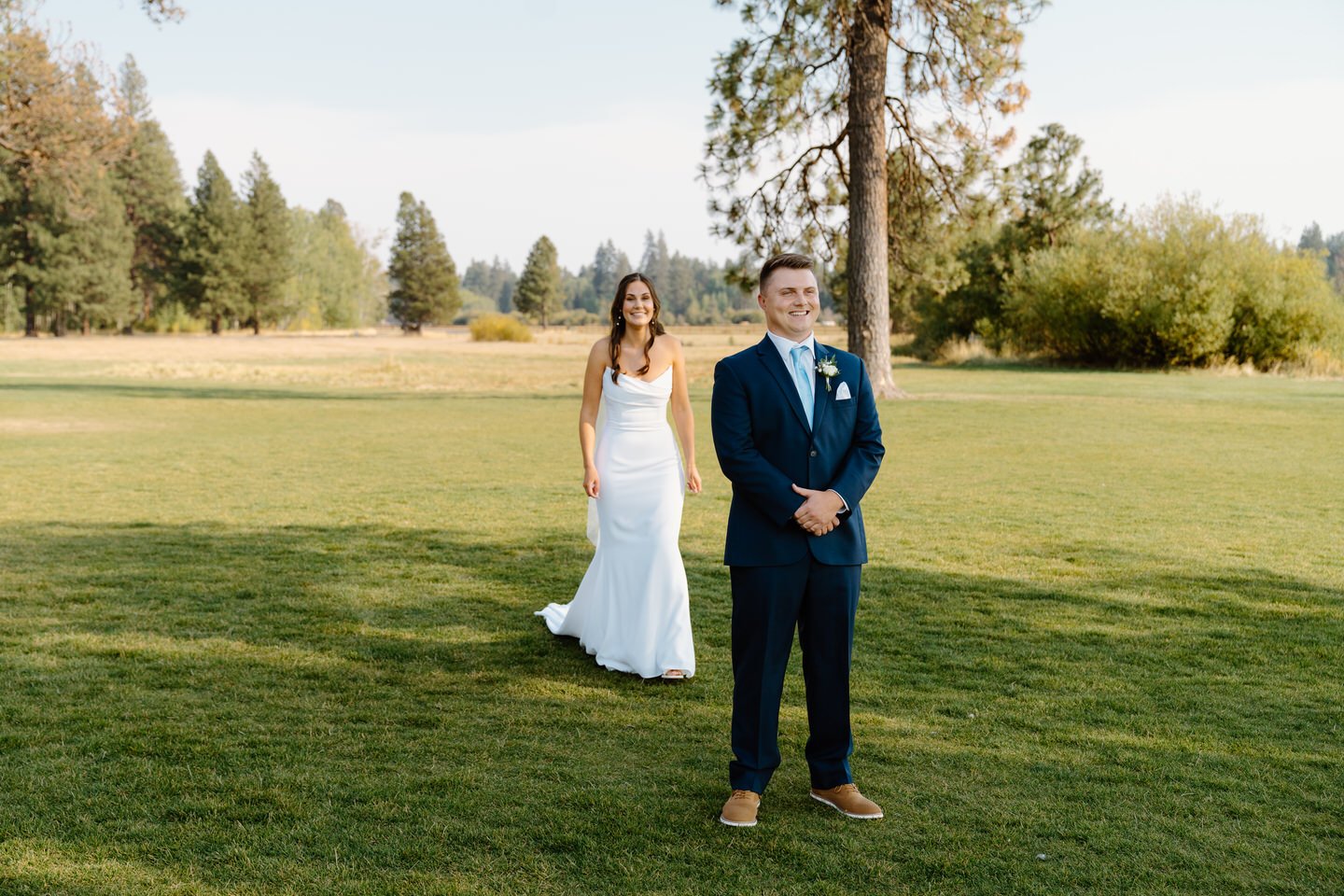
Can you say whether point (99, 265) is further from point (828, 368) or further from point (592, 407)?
point (828, 368)

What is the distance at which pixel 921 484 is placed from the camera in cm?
1312

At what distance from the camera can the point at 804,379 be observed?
3.83 metres

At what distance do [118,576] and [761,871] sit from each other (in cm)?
655

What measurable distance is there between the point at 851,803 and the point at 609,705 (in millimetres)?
1733

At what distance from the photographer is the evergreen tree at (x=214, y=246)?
257 feet

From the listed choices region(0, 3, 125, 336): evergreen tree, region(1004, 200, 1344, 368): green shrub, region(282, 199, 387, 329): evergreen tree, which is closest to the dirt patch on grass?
region(0, 3, 125, 336): evergreen tree

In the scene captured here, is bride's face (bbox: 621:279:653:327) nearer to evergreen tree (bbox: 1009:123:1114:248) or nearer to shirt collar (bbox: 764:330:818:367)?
shirt collar (bbox: 764:330:818:367)

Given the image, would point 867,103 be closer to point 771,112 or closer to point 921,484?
point 771,112

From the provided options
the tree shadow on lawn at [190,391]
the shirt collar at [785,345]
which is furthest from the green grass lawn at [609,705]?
the tree shadow on lawn at [190,391]

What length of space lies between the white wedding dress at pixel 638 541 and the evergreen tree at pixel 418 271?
96.7 meters

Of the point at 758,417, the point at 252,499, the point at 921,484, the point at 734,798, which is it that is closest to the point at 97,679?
the point at 734,798

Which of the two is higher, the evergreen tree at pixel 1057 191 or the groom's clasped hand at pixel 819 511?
the evergreen tree at pixel 1057 191

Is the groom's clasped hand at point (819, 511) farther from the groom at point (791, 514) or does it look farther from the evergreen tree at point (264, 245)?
the evergreen tree at point (264, 245)

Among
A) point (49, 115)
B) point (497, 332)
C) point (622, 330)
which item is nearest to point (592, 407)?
point (622, 330)
